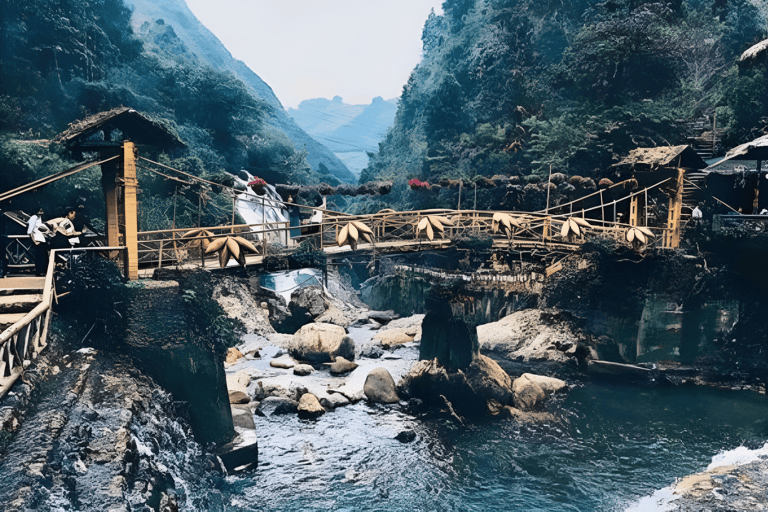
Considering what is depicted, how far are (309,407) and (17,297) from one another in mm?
6308

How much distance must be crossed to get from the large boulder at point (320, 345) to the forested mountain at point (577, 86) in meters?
9.36

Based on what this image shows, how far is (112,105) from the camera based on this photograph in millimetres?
24156

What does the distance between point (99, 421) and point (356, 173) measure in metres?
48.5

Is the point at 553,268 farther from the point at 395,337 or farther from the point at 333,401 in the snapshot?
the point at 333,401

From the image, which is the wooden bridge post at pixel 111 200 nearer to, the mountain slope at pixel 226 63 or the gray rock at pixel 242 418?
the gray rock at pixel 242 418

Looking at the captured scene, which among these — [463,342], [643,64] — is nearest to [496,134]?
[643,64]

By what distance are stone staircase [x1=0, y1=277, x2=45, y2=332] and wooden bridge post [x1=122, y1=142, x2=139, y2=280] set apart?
1387mm

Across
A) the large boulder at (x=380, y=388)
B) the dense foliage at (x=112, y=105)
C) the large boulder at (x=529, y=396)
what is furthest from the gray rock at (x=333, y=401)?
the dense foliage at (x=112, y=105)

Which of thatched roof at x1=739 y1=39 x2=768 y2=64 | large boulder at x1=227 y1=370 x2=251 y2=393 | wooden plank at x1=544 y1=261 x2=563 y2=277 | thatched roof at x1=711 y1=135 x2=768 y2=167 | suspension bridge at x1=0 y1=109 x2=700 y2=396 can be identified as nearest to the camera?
suspension bridge at x1=0 y1=109 x2=700 y2=396

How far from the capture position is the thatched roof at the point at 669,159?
14203mm

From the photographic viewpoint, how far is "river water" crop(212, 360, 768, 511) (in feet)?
32.5

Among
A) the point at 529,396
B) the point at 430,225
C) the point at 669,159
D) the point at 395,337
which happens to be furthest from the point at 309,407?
the point at 669,159

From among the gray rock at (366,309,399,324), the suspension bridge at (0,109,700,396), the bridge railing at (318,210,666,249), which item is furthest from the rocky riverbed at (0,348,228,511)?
the gray rock at (366,309,399,324)

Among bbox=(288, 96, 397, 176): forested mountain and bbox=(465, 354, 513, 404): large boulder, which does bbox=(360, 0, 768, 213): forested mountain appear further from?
bbox=(288, 96, 397, 176): forested mountain
